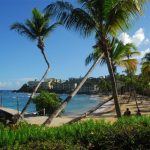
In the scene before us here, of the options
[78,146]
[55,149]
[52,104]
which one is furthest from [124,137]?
[52,104]

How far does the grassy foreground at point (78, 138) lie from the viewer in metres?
6.36

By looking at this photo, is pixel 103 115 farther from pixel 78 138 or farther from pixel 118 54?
pixel 78 138

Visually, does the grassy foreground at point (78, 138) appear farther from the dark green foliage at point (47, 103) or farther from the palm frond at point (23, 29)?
the dark green foliage at point (47, 103)

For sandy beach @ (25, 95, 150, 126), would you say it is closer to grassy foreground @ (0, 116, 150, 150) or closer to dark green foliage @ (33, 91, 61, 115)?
dark green foliage @ (33, 91, 61, 115)

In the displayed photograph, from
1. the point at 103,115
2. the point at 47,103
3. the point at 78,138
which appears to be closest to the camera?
the point at 78,138

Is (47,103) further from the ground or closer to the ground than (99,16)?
closer to the ground

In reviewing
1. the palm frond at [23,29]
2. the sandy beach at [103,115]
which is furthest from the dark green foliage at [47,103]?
the palm frond at [23,29]

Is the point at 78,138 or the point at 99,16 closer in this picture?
the point at 78,138

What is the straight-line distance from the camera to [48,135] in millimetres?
6945


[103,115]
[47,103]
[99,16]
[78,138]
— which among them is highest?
[99,16]

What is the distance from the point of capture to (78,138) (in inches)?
279

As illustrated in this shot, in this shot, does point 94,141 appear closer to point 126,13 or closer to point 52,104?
point 126,13

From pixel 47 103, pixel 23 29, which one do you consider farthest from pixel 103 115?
pixel 23 29

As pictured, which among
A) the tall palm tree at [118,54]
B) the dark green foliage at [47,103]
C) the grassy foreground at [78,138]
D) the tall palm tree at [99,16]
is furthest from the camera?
the dark green foliage at [47,103]
